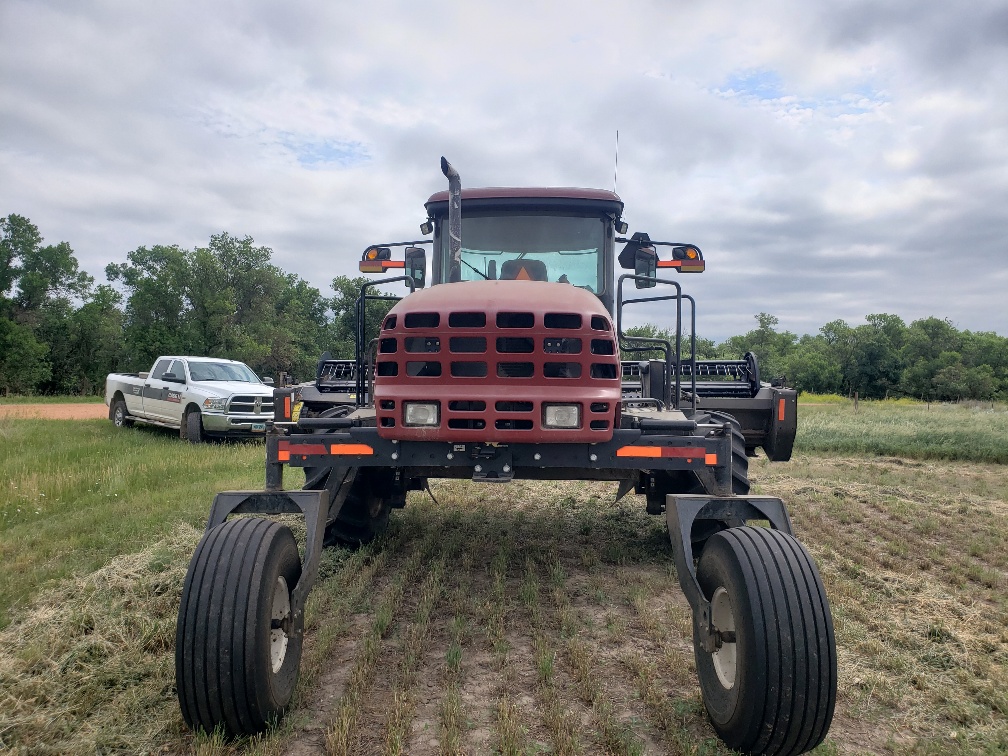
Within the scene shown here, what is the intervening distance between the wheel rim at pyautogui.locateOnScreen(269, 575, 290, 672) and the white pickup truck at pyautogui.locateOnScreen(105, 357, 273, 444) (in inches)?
376

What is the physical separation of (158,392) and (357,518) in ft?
32.9

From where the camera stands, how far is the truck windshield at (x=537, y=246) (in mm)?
5621

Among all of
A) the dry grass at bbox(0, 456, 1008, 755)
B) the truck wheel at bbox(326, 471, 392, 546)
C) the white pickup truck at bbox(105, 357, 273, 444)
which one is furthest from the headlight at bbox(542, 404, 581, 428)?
the white pickup truck at bbox(105, 357, 273, 444)

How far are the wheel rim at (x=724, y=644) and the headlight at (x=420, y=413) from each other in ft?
5.45

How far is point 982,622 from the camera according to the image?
4.63 meters

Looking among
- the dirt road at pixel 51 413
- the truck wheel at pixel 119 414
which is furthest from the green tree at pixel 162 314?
the truck wheel at pixel 119 414

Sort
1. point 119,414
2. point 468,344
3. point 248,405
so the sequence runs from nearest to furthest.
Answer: point 468,344, point 248,405, point 119,414

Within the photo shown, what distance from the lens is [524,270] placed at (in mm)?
5523

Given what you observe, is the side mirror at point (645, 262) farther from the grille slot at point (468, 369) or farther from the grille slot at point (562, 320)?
the grille slot at point (468, 369)

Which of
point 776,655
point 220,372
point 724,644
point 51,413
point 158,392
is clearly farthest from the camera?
point 51,413

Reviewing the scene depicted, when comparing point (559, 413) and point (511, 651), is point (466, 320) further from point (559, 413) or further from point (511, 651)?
point (511, 651)

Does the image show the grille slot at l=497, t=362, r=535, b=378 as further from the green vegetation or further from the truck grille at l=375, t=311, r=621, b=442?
the green vegetation

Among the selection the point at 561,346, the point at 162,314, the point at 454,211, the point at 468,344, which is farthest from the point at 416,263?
the point at 162,314

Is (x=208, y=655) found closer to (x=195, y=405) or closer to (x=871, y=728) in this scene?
(x=871, y=728)
